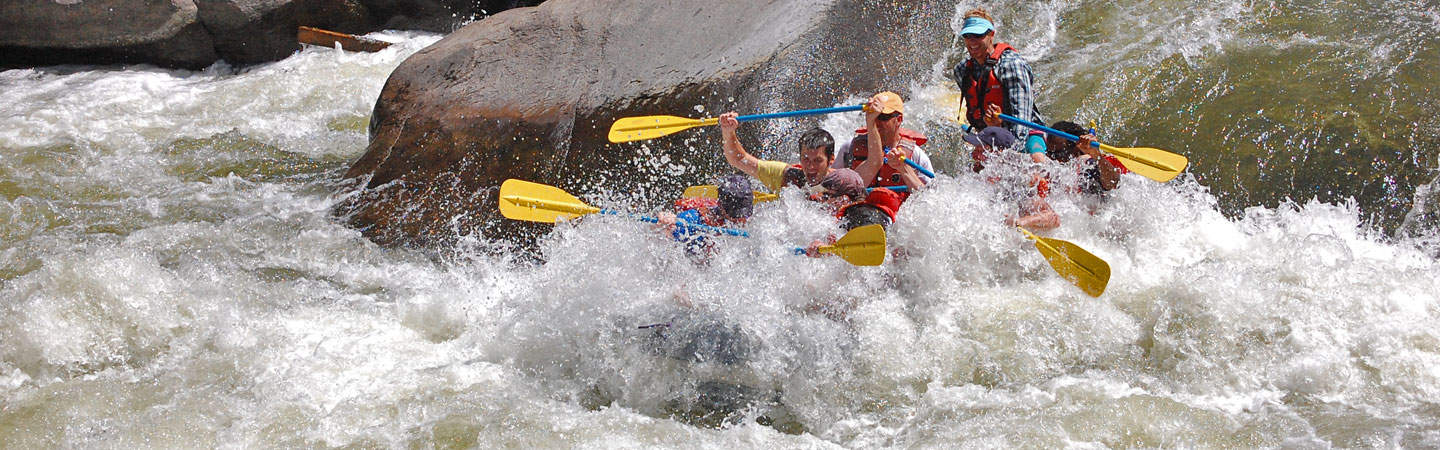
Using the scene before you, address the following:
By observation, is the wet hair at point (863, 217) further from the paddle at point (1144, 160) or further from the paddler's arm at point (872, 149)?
the paddle at point (1144, 160)

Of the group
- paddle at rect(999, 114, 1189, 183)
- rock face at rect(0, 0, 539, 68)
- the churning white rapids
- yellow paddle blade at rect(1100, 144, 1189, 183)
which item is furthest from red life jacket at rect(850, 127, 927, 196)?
rock face at rect(0, 0, 539, 68)

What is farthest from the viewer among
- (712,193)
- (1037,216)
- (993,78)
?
(993,78)

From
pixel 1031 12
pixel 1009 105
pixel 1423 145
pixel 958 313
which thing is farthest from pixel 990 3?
pixel 958 313

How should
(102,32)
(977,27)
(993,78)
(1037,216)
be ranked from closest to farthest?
(1037,216) < (977,27) < (993,78) < (102,32)

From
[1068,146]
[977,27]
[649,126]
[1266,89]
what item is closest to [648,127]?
[649,126]

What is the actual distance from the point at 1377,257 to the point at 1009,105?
163 cm

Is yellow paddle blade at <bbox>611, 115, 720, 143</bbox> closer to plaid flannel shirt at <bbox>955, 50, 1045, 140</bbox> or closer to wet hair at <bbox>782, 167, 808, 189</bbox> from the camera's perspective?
wet hair at <bbox>782, 167, 808, 189</bbox>

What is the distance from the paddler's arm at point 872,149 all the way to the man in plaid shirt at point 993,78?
32.5 inches

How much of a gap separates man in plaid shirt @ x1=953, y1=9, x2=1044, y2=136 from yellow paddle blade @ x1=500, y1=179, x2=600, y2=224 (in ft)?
6.09

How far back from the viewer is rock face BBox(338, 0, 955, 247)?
4887 millimetres

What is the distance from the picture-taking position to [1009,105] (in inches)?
186

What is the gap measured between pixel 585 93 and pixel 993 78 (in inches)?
75.4

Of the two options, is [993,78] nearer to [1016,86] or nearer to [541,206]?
[1016,86]

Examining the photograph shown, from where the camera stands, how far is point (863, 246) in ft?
12.2
